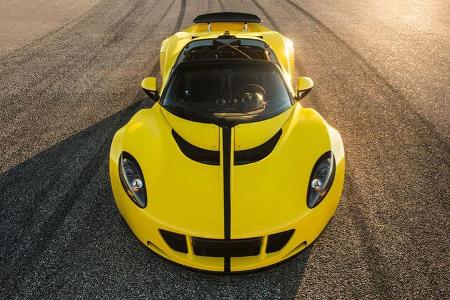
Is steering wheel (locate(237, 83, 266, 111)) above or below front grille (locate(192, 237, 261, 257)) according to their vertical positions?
above

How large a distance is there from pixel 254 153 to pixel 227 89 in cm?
99

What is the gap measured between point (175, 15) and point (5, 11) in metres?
6.93

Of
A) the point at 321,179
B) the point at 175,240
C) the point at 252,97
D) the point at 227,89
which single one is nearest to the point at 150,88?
the point at 227,89

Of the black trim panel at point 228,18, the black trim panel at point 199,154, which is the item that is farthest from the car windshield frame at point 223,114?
the black trim panel at point 228,18

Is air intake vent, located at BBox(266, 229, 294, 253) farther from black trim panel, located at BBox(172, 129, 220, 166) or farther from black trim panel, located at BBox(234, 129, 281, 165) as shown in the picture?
black trim panel, located at BBox(172, 129, 220, 166)

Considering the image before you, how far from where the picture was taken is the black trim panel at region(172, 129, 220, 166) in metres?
3.29

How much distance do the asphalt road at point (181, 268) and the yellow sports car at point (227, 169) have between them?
40 cm

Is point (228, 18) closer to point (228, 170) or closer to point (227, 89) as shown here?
point (227, 89)

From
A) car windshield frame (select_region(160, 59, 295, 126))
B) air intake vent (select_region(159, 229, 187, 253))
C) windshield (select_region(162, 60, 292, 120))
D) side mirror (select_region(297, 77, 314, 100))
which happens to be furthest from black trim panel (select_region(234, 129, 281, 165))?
side mirror (select_region(297, 77, 314, 100))

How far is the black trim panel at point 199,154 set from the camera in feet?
10.8

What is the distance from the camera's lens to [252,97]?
3971mm

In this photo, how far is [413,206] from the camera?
404cm

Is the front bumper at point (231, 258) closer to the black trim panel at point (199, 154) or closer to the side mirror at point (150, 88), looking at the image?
the black trim panel at point (199, 154)

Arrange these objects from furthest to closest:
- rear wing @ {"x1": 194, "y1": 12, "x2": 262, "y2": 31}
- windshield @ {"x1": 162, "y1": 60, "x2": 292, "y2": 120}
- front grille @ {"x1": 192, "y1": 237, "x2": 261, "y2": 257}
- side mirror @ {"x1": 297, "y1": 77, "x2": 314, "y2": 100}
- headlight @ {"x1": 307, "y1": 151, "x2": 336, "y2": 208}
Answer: rear wing @ {"x1": 194, "y1": 12, "x2": 262, "y2": 31}
side mirror @ {"x1": 297, "y1": 77, "x2": 314, "y2": 100}
windshield @ {"x1": 162, "y1": 60, "x2": 292, "y2": 120}
headlight @ {"x1": 307, "y1": 151, "x2": 336, "y2": 208}
front grille @ {"x1": 192, "y1": 237, "x2": 261, "y2": 257}
